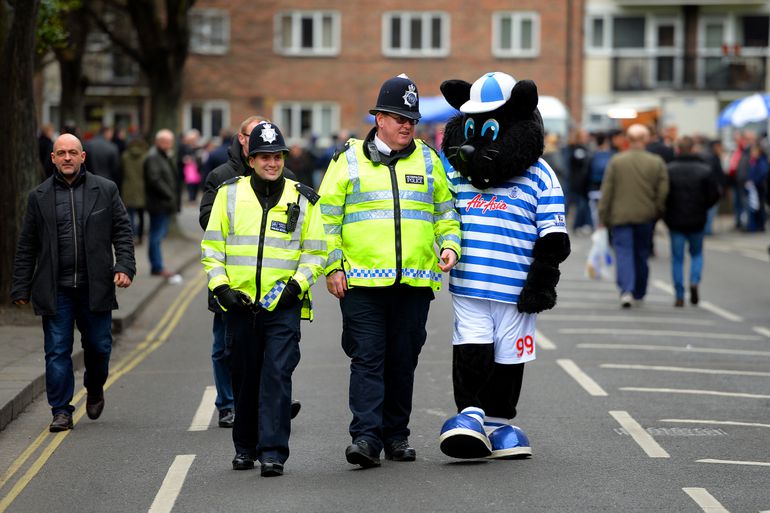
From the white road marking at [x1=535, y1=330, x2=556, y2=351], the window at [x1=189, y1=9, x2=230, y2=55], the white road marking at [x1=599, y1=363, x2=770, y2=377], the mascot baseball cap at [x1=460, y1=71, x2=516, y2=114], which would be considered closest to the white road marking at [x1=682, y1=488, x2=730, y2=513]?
the mascot baseball cap at [x1=460, y1=71, x2=516, y2=114]

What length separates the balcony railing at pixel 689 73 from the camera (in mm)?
52969

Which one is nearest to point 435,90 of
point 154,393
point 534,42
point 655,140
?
point 534,42

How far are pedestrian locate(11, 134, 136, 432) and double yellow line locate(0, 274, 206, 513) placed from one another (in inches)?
17.0

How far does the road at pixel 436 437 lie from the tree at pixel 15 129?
5.26 feet

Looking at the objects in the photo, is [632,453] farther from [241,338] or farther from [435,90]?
[435,90]

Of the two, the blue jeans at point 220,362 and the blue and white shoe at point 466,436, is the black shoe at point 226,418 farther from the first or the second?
the blue and white shoe at point 466,436

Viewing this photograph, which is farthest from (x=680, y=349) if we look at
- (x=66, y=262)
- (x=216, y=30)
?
(x=216, y=30)

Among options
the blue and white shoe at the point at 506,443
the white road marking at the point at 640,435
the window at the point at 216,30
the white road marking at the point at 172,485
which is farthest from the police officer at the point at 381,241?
the window at the point at 216,30

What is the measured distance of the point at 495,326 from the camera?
8.30 m

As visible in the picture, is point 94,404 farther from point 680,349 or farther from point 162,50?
point 162,50

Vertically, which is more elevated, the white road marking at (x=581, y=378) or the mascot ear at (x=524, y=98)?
the mascot ear at (x=524, y=98)

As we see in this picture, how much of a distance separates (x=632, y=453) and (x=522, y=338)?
3.34 ft

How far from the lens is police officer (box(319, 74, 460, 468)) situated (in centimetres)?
798

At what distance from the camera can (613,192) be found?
54.9 feet
